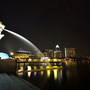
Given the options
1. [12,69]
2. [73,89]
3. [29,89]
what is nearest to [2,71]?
[12,69]

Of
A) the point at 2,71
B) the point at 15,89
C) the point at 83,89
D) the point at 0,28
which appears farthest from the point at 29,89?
the point at 0,28

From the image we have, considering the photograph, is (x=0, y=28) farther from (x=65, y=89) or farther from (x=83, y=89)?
(x=83, y=89)

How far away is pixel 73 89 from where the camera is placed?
12.2 meters

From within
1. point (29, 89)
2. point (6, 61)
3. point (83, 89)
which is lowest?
point (83, 89)

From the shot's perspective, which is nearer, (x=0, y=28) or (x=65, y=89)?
(x=65, y=89)

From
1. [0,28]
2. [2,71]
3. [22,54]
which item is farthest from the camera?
[22,54]

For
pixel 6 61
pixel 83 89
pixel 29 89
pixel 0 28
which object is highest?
pixel 0 28

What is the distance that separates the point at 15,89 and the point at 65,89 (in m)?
6.19

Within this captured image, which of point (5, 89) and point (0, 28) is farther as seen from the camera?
point (0, 28)

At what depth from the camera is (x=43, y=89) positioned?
461 inches

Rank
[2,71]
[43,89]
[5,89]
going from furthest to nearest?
[2,71]
[43,89]
[5,89]

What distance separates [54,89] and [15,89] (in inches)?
202

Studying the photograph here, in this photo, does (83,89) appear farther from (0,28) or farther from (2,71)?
(0,28)

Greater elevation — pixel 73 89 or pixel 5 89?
pixel 5 89
